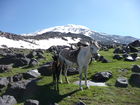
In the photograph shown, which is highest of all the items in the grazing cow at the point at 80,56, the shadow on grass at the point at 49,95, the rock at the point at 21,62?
the grazing cow at the point at 80,56

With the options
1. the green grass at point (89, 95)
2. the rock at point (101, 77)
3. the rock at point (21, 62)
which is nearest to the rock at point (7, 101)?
the green grass at point (89, 95)

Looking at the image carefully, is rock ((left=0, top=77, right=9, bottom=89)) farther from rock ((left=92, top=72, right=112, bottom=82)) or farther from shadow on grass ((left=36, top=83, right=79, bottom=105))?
rock ((left=92, top=72, right=112, bottom=82))

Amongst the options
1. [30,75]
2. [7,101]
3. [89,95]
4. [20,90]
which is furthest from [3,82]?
[89,95]

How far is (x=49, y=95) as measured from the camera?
66.0 ft

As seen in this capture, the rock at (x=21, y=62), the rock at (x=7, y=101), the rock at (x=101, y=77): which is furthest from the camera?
the rock at (x=21, y=62)

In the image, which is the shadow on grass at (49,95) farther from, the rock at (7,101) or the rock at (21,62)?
the rock at (21,62)

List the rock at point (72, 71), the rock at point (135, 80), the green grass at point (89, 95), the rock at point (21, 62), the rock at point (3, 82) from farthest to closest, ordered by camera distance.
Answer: the rock at point (21, 62), the rock at point (72, 71), the rock at point (3, 82), the rock at point (135, 80), the green grass at point (89, 95)

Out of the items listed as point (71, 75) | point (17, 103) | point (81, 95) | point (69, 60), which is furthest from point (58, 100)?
point (71, 75)

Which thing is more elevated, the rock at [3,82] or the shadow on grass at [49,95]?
the rock at [3,82]

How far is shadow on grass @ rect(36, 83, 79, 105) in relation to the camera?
19016mm

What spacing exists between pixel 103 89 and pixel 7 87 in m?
9.76

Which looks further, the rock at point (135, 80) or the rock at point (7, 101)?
the rock at point (135, 80)

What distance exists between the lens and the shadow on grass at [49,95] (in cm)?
1902

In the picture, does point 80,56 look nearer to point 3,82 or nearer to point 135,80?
point 135,80
